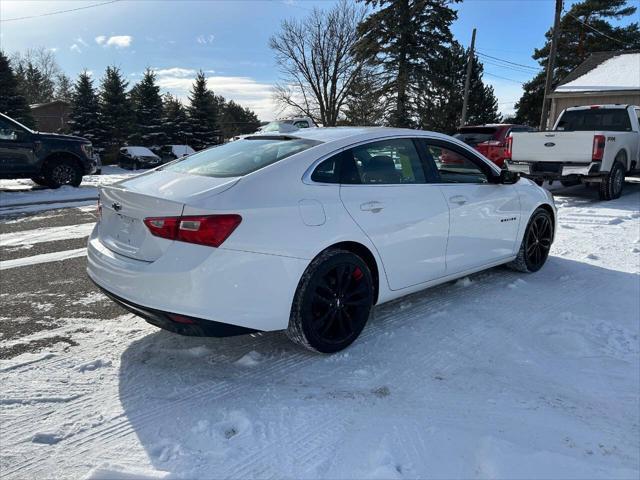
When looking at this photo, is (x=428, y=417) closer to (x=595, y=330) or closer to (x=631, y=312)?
(x=595, y=330)

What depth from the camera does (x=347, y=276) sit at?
3217mm

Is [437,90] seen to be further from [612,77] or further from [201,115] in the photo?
[201,115]

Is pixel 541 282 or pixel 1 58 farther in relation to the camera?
pixel 1 58

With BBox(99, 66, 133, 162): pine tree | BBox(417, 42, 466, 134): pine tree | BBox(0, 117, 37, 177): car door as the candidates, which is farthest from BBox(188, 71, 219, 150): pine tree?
BBox(0, 117, 37, 177): car door

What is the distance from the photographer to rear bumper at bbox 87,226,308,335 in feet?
8.64

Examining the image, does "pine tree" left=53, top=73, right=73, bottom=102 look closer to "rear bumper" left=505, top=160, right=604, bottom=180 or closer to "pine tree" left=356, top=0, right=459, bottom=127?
"pine tree" left=356, top=0, right=459, bottom=127

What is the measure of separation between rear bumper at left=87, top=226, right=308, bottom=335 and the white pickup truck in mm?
8518

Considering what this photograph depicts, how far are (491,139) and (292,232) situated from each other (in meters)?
10.9

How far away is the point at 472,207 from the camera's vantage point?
4.20m

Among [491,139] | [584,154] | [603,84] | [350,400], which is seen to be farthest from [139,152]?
[350,400]

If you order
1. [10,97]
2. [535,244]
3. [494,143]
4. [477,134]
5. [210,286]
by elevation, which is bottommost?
[535,244]

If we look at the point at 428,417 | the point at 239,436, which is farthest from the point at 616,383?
the point at 239,436

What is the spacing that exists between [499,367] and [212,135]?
124ft

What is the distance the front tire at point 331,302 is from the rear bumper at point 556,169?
311 inches
